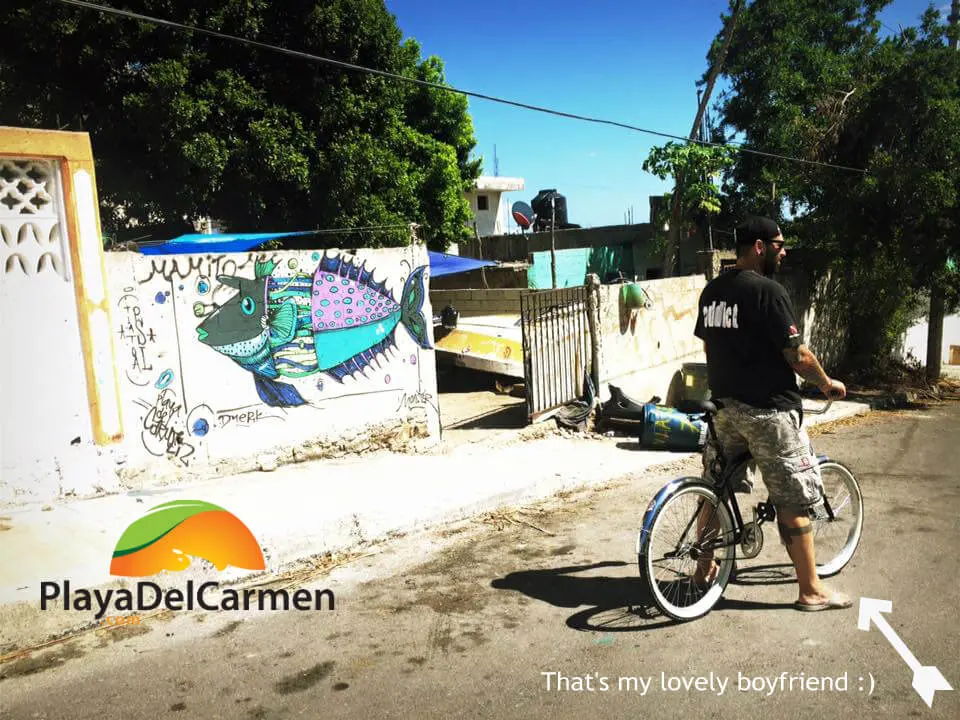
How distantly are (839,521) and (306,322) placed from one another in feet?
15.1

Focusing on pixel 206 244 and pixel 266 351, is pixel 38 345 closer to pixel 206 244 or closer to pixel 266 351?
pixel 266 351

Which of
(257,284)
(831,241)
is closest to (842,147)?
(831,241)

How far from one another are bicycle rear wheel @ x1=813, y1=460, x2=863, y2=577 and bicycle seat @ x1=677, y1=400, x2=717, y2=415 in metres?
0.84

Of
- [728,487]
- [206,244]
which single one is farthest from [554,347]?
[728,487]

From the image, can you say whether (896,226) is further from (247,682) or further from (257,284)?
(247,682)

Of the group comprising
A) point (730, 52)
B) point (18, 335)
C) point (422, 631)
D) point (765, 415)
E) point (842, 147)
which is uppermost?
point (730, 52)

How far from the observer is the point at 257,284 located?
20.7ft

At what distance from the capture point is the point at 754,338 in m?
3.69

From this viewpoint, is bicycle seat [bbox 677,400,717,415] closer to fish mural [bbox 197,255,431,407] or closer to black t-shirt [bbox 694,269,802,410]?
black t-shirt [bbox 694,269,802,410]

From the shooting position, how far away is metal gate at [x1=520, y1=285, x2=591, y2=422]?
8.39 metres

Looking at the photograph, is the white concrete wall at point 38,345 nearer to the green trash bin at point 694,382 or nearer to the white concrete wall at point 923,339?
the green trash bin at point 694,382

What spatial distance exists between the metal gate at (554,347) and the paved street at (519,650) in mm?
3627

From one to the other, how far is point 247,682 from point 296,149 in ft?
32.6
